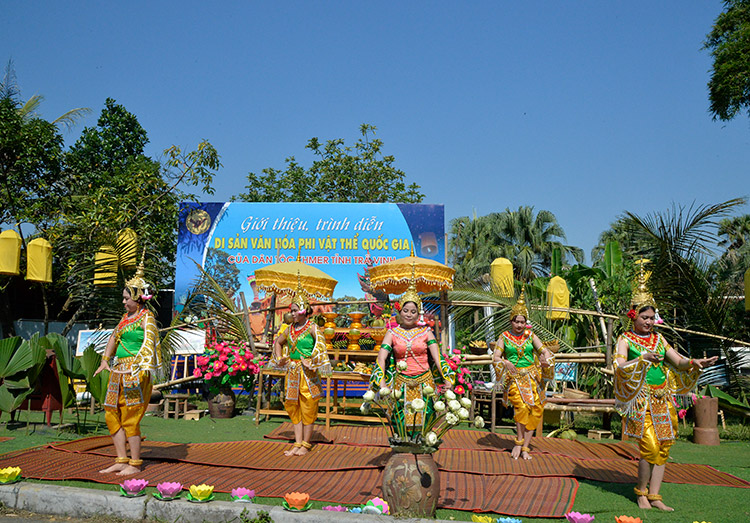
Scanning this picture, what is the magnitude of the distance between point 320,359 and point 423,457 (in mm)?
3224

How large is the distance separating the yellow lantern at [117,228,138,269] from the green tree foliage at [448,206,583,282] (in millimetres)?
20555

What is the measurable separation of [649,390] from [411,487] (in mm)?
2366

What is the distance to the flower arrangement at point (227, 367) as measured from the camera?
1123 cm

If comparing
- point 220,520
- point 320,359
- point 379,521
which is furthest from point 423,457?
point 320,359

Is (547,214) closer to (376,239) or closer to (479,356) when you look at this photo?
(376,239)

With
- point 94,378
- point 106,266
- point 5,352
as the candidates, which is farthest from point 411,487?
point 106,266

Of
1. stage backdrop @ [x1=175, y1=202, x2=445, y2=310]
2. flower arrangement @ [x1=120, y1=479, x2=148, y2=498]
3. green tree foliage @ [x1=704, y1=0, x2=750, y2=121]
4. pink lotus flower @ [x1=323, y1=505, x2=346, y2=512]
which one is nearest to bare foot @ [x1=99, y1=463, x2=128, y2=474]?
flower arrangement @ [x1=120, y1=479, x2=148, y2=498]

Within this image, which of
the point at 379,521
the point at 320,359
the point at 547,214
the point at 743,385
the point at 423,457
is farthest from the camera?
the point at 547,214

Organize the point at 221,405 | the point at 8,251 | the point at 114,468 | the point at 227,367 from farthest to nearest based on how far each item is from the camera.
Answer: the point at 221,405
the point at 227,367
the point at 8,251
the point at 114,468

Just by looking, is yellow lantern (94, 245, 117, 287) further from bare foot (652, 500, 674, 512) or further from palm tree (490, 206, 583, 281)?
palm tree (490, 206, 583, 281)

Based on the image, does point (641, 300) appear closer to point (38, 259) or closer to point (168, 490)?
point (168, 490)

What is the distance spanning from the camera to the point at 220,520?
15.5 ft

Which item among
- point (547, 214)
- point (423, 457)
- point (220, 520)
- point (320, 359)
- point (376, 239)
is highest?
point (547, 214)

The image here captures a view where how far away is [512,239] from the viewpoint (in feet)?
105
